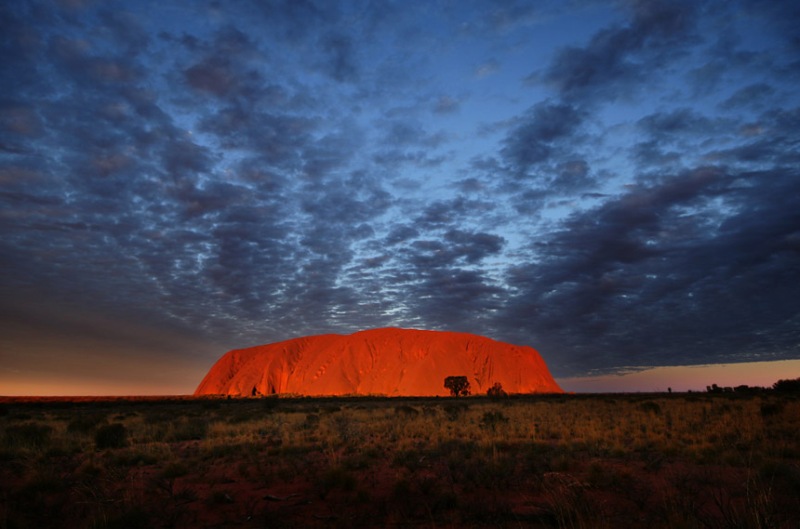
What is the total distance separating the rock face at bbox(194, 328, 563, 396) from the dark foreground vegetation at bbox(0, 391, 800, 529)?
2790 inches

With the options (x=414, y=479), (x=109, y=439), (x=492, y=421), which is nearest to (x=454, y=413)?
(x=492, y=421)

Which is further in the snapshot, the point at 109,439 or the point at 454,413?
the point at 454,413

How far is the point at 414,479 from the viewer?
28.3 feet

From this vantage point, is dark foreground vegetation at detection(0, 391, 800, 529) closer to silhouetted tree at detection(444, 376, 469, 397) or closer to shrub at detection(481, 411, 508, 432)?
shrub at detection(481, 411, 508, 432)

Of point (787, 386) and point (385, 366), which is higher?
point (385, 366)

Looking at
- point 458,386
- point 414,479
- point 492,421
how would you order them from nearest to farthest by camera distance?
point 414,479 < point 492,421 < point 458,386

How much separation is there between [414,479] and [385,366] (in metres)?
85.0

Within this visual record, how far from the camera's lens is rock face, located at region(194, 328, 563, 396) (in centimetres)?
8775

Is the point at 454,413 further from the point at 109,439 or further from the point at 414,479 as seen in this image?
the point at 414,479

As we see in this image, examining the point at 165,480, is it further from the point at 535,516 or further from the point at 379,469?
the point at 535,516

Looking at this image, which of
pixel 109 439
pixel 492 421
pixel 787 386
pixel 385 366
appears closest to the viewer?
pixel 109 439

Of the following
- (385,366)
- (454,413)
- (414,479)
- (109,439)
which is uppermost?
(385,366)

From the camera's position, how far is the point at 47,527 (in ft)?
22.6

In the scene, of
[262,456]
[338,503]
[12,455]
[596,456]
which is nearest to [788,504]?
[596,456]
